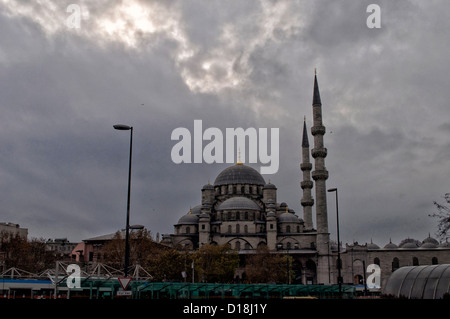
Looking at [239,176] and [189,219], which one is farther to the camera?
[239,176]

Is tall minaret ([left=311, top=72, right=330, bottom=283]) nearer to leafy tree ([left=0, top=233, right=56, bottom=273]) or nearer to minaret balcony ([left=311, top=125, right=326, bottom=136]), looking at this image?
minaret balcony ([left=311, top=125, right=326, bottom=136])

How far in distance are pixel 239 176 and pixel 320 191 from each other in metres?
23.9

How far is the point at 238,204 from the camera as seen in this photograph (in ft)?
276

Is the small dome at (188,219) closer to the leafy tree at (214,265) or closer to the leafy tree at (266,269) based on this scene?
the leafy tree at (266,269)

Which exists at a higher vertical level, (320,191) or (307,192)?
(307,192)

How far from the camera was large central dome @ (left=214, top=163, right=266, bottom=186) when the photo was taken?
93.7 metres

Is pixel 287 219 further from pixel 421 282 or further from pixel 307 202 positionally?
pixel 421 282

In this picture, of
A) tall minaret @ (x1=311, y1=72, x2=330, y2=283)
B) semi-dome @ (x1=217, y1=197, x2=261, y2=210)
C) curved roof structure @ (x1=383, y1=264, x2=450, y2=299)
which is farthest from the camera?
semi-dome @ (x1=217, y1=197, x2=261, y2=210)

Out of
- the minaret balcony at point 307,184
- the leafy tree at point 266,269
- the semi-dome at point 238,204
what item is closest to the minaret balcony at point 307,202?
the minaret balcony at point 307,184

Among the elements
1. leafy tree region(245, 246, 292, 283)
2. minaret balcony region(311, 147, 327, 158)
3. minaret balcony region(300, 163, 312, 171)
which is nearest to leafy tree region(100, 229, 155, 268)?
leafy tree region(245, 246, 292, 283)

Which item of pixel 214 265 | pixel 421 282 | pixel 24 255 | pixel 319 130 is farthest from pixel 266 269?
pixel 421 282
